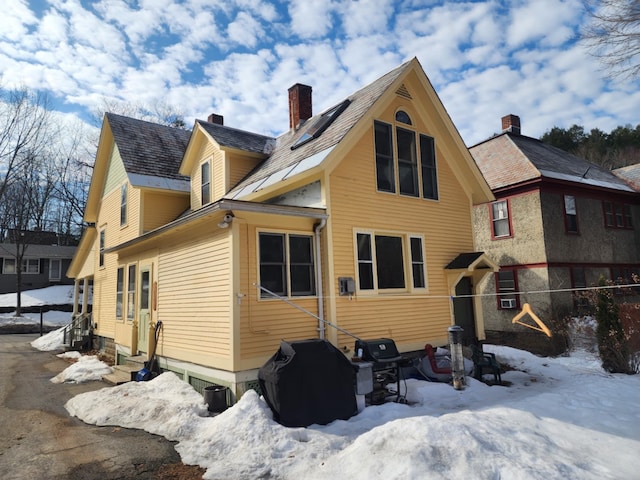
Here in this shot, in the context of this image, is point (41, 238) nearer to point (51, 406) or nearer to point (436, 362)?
point (51, 406)

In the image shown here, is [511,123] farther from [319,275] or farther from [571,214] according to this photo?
[319,275]

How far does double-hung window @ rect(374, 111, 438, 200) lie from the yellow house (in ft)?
0.13

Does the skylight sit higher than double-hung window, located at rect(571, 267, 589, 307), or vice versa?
the skylight

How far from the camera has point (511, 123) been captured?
2266cm

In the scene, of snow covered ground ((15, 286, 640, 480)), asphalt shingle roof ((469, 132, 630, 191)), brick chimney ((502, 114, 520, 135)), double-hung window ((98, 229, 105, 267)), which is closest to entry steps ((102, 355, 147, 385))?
snow covered ground ((15, 286, 640, 480))

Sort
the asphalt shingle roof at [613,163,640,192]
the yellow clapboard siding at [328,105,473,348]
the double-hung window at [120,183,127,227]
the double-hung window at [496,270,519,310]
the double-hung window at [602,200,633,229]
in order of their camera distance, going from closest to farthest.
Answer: the yellow clapboard siding at [328,105,473,348] < the double-hung window at [120,183,127,227] < the double-hung window at [496,270,519,310] < the double-hung window at [602,200,633,229] < the asphalt shingle roof at [613,163,640,192]

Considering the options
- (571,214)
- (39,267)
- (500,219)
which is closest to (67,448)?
(500,219)

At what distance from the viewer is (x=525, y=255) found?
17.0 meters

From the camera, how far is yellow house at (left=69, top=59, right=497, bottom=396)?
8.50 m

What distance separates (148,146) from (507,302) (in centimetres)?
1602

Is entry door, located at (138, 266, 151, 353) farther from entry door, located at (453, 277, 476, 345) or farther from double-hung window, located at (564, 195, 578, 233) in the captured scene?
double-hung window, located at (564, 195, 578, 233)

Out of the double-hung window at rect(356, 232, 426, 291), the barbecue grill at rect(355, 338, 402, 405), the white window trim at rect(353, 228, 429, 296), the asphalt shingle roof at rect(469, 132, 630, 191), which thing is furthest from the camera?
the asphalt shingle roof at rect(469, 132, 630, 191)

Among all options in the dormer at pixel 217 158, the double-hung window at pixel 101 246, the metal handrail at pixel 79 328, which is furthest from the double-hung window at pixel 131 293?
the metal handrail at pixel 79 328

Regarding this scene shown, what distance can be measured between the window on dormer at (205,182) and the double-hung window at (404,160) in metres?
6.08
